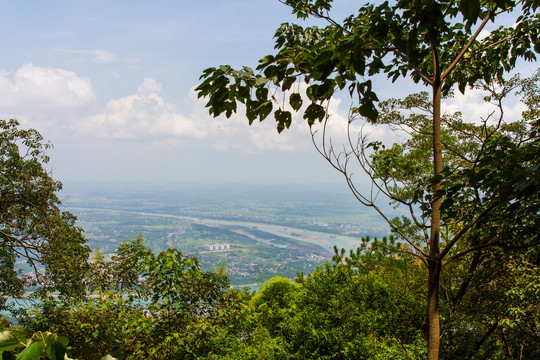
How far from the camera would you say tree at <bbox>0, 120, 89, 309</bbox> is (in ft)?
27.0

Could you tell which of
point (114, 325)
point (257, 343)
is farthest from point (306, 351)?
point (114, 325)

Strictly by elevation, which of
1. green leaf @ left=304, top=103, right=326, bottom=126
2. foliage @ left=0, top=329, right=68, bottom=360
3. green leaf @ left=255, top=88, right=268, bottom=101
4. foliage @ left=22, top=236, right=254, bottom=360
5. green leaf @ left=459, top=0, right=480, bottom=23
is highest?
green leaf @ left=459, top=0, right=480, bottom=23

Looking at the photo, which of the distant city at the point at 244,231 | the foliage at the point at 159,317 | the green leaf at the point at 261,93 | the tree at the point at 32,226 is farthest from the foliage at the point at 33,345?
the tree at the point at 32,226

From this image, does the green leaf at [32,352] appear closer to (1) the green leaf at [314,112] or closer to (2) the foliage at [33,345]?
(2) the foliage at [33,345]

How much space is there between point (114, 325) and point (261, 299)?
3.42m

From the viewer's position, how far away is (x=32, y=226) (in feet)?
27.8

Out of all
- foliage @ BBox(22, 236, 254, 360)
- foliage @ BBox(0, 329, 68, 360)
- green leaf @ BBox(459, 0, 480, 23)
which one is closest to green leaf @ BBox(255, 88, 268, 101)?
green leaf @ BBox(459, 0, 480, 23)

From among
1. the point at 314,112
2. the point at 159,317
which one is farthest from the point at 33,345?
the point at 159,317

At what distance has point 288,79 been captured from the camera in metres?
1.32

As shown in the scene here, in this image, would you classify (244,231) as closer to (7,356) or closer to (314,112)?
(314,112)

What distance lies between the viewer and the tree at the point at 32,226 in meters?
8.23

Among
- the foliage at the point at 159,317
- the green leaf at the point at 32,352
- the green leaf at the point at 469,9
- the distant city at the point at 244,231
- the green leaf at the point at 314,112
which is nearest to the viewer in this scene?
the green leaf at the point at 32,352

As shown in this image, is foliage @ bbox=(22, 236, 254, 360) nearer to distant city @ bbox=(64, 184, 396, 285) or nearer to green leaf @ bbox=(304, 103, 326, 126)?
distant city @ bbox=(64, 184, 396, 285)

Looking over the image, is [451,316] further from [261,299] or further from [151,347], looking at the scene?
[261,299]
